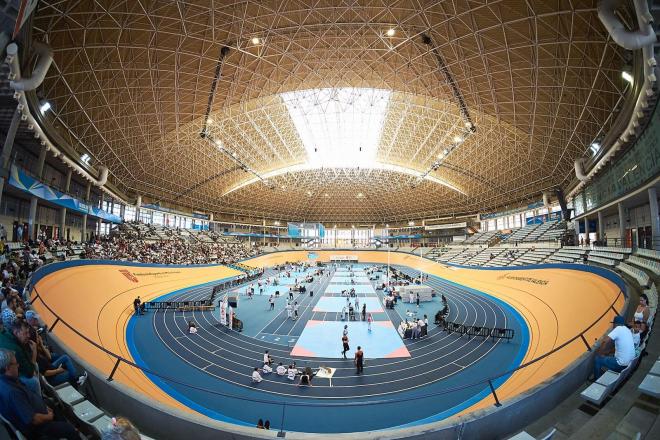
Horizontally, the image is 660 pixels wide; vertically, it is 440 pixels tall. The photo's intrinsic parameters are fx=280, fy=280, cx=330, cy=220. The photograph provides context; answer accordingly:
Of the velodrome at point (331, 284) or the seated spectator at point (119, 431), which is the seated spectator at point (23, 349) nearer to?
the velodrome at point (331, 284)

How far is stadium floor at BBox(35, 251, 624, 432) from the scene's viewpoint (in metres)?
9.42

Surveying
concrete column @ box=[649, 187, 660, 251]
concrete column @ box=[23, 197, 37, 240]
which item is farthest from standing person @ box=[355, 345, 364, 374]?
concrete column @ box=[23, 197, 37, 240]

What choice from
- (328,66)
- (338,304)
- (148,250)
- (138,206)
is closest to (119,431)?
(338,304)

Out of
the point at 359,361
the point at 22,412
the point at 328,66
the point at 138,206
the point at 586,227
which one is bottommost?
the point at 359,361

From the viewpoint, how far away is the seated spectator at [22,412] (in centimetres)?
278

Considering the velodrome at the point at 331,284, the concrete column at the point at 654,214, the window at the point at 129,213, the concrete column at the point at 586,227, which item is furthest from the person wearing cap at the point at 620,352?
the window at the point at 129,213

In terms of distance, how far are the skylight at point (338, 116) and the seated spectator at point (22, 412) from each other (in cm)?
3172

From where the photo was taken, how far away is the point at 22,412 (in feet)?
9.19

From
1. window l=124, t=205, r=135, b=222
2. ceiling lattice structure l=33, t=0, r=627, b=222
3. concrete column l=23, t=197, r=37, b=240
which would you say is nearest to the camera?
ceiling lattice structure l=33, t=0, r=627, b=222

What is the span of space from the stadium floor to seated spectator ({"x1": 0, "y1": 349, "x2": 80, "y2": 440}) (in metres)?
1.13

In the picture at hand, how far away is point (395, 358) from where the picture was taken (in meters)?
14.0

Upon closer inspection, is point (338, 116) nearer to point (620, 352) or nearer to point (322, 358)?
point (322, 358)

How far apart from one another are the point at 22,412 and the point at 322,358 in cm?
1264

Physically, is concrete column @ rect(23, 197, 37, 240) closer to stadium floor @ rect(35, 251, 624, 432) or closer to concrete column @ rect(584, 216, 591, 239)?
stadium floor @ rect(35, 251, 624, 432)
